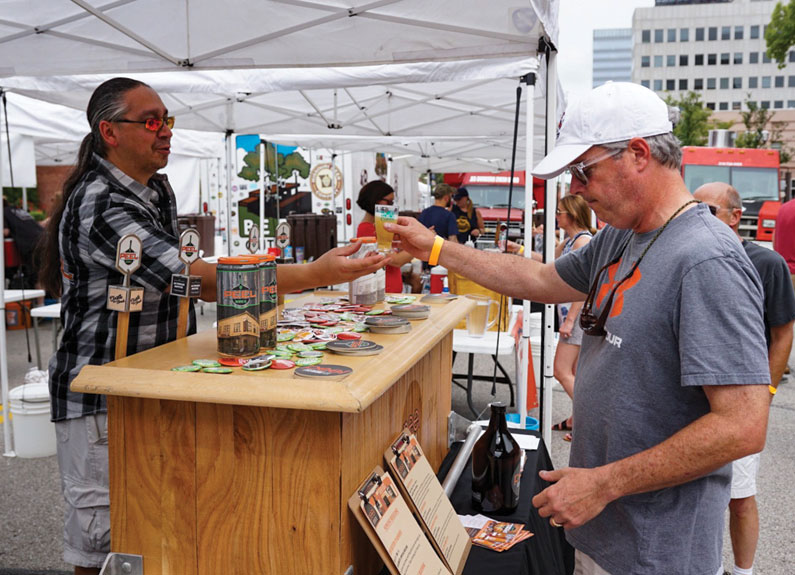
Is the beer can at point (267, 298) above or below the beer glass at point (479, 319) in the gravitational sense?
above

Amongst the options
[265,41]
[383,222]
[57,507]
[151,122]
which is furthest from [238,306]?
[57,507]

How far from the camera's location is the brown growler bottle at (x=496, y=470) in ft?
6.73

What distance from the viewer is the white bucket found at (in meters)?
4.59

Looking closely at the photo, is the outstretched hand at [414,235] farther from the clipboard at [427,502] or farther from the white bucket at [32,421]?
the white bucket at [32,421]

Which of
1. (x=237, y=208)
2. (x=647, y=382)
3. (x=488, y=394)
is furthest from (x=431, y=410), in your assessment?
(x=237, y=208)

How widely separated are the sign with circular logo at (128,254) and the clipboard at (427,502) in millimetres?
761

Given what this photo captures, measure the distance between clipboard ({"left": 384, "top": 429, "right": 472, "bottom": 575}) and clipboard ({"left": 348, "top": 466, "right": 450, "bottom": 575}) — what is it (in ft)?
0.07

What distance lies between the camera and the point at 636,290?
149 centimetres

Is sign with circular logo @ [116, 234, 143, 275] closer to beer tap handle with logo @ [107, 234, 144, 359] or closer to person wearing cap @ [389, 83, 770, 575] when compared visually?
beer tap handle with logo @ [107, 234, 144, 359]

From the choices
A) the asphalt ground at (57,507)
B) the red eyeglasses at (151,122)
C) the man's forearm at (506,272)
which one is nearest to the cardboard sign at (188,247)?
the red eyeglasses at (151,122)

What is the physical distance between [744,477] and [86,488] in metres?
2.67

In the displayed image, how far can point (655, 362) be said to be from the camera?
1438mm

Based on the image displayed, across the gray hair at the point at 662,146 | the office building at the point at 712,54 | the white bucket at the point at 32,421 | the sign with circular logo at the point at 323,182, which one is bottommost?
the white bucket at the point at 32,421

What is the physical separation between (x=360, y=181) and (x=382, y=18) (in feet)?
36.0
